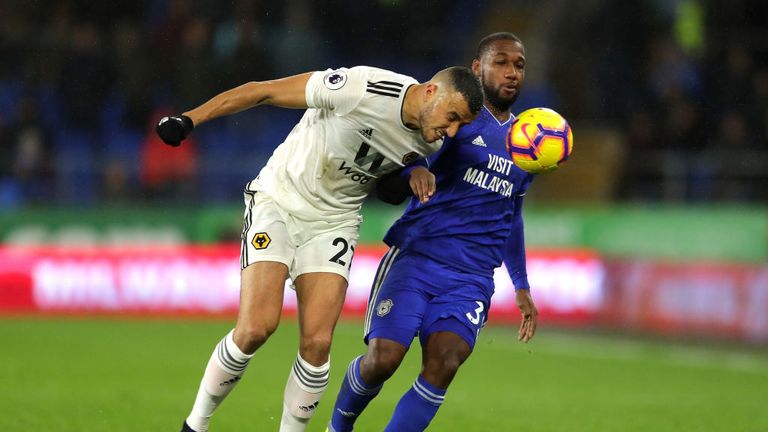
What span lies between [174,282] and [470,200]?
38.8 ft

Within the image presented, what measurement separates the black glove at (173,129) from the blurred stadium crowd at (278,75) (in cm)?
1150

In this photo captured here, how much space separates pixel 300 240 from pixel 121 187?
11.2m

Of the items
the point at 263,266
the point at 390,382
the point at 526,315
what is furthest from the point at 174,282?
the point at 263,266

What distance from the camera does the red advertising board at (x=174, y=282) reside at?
57.2ft

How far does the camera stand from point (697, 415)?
31.2 feet

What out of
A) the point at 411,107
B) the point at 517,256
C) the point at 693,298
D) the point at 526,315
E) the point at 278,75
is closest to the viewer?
the point at 411,107

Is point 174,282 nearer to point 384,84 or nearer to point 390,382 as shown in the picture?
point 390,382

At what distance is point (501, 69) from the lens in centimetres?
679

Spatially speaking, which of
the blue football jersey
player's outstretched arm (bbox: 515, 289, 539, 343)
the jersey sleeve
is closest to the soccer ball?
the blue football jersey

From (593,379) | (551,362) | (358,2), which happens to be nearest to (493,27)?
(358,2)

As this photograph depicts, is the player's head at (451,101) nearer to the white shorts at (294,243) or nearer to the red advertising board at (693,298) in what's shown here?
the white shorts at (294,243)

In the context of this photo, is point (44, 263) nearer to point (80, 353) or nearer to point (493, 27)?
point (80, 353)

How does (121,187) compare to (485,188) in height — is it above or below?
below

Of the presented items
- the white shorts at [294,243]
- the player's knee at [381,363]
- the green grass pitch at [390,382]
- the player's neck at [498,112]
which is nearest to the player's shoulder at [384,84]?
the player's neck at [498,112]
